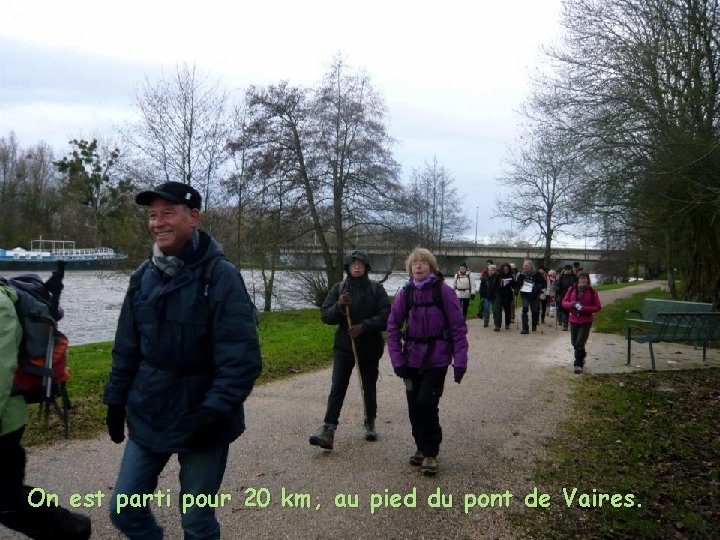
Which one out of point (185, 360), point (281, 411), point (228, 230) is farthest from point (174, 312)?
point (228, 230)

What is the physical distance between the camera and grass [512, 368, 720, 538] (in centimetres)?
382

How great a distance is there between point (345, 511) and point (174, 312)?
2063mm

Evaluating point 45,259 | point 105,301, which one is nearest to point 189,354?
point 105,301

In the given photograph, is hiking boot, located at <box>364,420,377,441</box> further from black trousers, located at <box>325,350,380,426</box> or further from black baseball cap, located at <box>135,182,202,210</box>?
black baseball cap, located at <box>135,182,202,210</box>

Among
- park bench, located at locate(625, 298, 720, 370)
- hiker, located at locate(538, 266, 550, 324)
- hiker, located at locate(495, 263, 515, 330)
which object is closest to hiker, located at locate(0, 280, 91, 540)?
park bench, located at locate(625, 298, 720, 370)

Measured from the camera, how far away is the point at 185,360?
261 cm

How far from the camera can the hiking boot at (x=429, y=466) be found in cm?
452

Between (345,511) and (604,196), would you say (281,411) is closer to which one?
(345,511)

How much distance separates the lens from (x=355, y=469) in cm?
462

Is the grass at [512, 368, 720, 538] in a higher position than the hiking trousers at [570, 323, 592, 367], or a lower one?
lower

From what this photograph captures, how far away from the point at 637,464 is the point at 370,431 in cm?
238

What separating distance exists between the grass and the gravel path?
0.25m

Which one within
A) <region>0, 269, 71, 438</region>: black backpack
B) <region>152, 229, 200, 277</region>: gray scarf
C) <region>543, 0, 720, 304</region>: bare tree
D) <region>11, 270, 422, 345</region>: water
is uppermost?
<region>543, 0, 720, 304</region>: bare tree

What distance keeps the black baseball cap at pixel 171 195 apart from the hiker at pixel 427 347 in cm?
248
